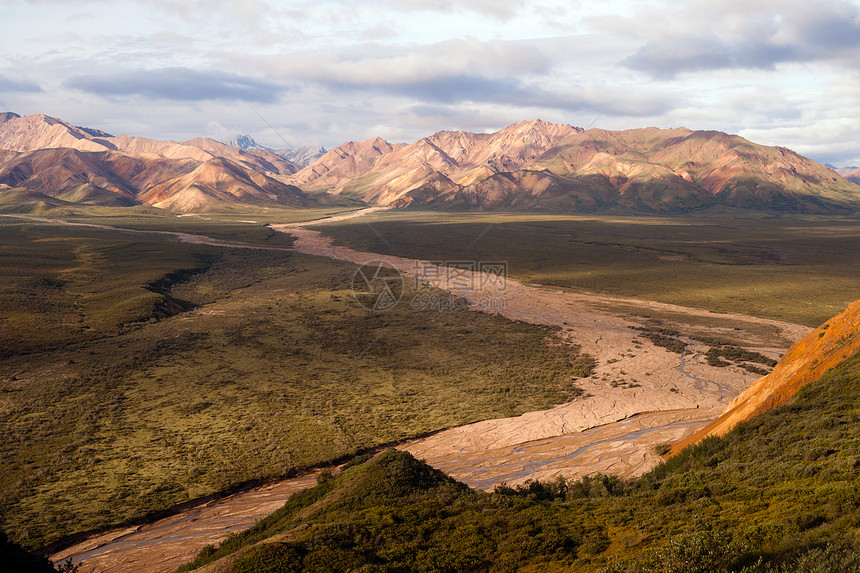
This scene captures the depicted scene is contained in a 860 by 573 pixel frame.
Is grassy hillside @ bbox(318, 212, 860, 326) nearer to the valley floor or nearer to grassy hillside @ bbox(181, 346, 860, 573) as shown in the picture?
the valley floor

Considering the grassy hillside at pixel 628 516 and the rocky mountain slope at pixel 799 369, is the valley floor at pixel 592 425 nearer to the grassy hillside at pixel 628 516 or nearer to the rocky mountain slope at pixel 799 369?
the grassy hillside at pixel 628 516

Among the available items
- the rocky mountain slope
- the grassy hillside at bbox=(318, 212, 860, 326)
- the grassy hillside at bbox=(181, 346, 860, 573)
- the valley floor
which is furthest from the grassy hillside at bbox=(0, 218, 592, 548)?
the grassy hillside at bbox=(318, 212, 860, 326)

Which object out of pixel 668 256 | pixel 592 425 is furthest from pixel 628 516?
pixel 668 256

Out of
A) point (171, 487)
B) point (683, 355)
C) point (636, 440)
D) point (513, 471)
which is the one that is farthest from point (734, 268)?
point (171, 487)

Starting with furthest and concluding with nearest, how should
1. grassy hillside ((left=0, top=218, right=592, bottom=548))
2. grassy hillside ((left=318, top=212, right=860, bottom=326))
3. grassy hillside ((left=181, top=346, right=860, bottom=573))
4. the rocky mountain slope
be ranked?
1. grassy hillside ((left=318, top=212, right=860, bottom=326))
2. grassy hillside ((left=0, top=218, right=592, bottom=548))
3. the rocky mountain slope
4. grassy hillside ((left=181, top=346, right=860, bottom=573))

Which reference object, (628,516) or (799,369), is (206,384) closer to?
(628,516)

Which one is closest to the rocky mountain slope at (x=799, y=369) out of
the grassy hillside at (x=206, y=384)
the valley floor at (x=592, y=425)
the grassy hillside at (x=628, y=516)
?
the grassy hillside at (x=628, y=516)

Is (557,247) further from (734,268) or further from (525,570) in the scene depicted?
(525,570)

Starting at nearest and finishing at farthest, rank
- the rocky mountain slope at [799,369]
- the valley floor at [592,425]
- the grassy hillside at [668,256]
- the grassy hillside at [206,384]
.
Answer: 1. the valley floor at [592,425]
2. the rocky mountain slope at [799,369]
3. the grassy hillside at [206,384]
4. the grassy hillside at [668,256]

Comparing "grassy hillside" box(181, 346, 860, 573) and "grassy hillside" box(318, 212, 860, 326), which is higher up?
"grassy hillside" box(318, 212, 860, 326)
